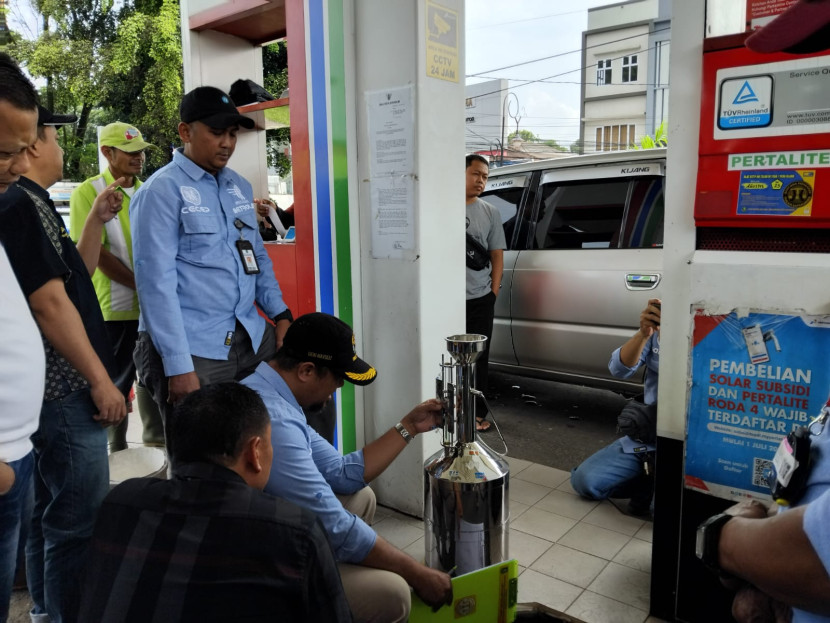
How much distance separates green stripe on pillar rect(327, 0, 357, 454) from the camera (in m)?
3.12

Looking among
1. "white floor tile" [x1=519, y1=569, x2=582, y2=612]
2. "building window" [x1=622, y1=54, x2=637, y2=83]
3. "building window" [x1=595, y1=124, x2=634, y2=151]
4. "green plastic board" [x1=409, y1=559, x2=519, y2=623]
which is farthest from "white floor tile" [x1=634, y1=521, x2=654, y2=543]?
"building window" [x1=622, y1=54, x2=637, y2=83]

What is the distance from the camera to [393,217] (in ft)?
10.2

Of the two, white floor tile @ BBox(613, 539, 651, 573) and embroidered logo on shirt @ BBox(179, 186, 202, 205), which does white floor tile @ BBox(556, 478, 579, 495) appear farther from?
embroidered logo on shirt @ BBox(179, 186, 202, 205)

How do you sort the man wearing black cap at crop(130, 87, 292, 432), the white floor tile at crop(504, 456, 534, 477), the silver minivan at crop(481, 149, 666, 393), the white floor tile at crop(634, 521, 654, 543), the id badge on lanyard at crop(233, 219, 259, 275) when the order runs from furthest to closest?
1. the silver minivan at crop(481, 149, 666, 393)
2. the white floor tile at crop(504, 456, 534, 477)
3. the white floor tile at crop(634, 521, 654, 543)
4. the id badge on lanyard at crop(233, 219, 259, 275)
5. the man wearing black cap at crop(130, 87, 292, 432)

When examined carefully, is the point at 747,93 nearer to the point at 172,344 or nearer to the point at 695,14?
the point at 695,14

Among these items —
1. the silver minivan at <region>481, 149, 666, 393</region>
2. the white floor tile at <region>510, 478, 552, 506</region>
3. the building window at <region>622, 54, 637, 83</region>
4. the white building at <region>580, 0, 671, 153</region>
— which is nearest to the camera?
the white floor tile at <region>510, 478, 552, 506</region>

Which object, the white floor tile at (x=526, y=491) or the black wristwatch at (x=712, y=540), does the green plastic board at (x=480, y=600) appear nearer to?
the black wristwatch at (x=712, y=540)

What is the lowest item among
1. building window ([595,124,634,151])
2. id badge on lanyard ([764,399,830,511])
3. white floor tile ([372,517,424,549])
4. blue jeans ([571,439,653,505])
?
white floor tile ([372,517,424,549])

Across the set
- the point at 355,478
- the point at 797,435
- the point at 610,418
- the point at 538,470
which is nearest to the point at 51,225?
the point at 355,478

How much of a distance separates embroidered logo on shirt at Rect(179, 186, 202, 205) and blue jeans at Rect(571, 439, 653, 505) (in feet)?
7.63

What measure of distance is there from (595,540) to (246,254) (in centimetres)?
205

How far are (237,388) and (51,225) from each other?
985mm

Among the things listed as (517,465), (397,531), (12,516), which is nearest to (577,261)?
(517,465)

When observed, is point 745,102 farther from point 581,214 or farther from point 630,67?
point 630,67
